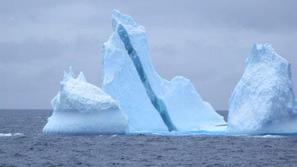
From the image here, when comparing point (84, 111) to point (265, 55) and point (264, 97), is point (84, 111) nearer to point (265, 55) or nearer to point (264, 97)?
point (264, 97)

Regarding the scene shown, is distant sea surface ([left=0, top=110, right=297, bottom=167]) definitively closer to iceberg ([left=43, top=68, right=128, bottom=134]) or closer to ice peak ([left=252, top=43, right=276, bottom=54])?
iceberg ([left=43, top=68, right=128, bottom=134])

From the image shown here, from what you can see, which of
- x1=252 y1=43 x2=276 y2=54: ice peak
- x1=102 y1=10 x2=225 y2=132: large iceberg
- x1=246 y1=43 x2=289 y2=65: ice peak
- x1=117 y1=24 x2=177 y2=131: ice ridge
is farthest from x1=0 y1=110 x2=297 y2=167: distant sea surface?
x1=252 y1=43 x2=276 y2=54: ice peak

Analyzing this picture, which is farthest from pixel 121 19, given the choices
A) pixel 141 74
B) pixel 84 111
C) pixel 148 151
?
pixel 148 151

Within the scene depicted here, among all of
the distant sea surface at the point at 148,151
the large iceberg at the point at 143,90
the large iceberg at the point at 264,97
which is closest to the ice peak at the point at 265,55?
the large iceberg at the point at 264,97

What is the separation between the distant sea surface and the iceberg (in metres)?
0.50

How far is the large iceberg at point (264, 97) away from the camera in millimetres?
25031

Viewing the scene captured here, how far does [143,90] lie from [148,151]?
21.5 feet

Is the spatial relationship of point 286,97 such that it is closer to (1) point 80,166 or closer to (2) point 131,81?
(2) point 131,81

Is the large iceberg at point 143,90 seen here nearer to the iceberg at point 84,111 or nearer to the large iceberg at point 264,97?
the iceberg at point 84,111

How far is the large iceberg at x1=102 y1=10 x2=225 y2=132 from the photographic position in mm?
27297

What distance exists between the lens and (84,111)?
24.3 metres

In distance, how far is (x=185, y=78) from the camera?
30016mm

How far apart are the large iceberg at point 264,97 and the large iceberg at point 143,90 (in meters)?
3.46

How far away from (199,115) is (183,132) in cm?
111
